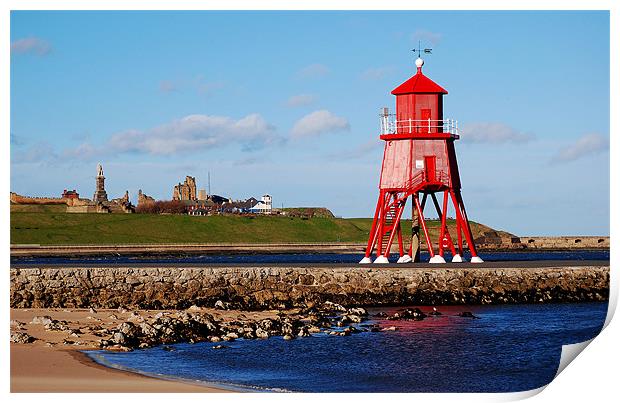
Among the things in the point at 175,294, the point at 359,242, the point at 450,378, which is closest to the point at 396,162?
the point at 175,294

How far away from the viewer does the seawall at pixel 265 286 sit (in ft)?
122

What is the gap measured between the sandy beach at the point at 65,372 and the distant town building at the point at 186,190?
13703cm

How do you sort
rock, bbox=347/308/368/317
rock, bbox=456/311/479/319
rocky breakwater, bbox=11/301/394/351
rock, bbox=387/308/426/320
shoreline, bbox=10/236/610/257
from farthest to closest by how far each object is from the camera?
1. shoreline, bbox=10/236/610/257
2. rock, bbox=456/311/479/319
3. rock, bbox=347/308/368/317
4. rock, bbox=387/308/426/320
5. rocky breakwater, bbox=11/301/394/351

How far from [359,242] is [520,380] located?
97396 mm

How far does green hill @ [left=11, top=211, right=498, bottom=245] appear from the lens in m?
113

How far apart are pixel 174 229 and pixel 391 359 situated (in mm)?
97708

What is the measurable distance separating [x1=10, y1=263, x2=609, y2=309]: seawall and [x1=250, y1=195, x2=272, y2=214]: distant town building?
417 ft

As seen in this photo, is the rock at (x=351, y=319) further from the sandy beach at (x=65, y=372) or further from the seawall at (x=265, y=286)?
the sandy beach at (x=65, y=372)

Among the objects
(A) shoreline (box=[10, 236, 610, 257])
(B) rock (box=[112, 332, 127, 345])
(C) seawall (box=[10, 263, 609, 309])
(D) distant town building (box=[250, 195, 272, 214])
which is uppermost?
(D) distant town building (box=[250, 195, 272, 214])

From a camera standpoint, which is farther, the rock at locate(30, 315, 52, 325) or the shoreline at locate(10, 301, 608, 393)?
the rock at locate(30, 315, 52, 325)

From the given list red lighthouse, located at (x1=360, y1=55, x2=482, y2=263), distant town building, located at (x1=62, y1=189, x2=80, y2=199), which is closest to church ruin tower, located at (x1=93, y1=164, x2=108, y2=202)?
distant town building, located at (x1=62, y1=189, x2=80, y2=199)

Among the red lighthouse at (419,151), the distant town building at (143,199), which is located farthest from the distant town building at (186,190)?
the red lighthouse at (419,151)

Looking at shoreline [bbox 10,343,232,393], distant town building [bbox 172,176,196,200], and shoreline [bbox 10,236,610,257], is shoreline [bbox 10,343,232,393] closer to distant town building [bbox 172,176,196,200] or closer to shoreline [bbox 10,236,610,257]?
shoreline [bbox 10,236,610,257]

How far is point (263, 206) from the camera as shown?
16888cm
